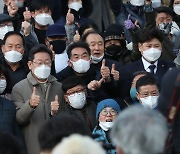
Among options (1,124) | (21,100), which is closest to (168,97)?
(1,124)

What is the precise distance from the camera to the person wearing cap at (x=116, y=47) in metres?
8.33

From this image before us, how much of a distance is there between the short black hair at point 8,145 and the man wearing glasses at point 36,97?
247cm

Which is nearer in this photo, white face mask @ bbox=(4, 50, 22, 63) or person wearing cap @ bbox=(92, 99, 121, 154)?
person wearing cap @ bbox=(92, 99, 121, 154)

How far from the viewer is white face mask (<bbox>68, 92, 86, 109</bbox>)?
22.5ft

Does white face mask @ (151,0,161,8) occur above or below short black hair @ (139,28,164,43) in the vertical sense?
above

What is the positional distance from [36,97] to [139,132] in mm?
3322

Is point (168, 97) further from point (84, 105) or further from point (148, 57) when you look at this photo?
point (148, 57)

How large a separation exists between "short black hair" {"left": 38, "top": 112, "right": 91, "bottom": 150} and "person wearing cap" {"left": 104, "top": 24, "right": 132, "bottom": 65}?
439 centimetres

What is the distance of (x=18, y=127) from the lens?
6.59m

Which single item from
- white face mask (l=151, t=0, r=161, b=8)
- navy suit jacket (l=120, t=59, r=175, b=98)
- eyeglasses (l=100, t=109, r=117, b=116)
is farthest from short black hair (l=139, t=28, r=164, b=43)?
white face mask (l=151, t=0, r=161, b=8)

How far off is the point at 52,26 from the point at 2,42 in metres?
0.84

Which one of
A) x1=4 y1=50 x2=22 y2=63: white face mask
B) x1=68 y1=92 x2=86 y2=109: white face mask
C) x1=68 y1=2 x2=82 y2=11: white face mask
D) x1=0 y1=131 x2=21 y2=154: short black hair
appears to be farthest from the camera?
x1=68 y1=2 x2=82 y2=11: white face mask

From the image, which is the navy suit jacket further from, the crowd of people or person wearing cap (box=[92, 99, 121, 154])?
person wearing cap (box=[92, 99, 121, 154])

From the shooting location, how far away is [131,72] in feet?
24.6
